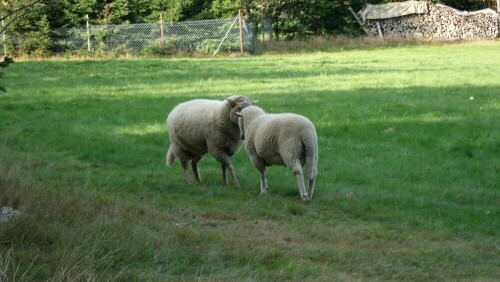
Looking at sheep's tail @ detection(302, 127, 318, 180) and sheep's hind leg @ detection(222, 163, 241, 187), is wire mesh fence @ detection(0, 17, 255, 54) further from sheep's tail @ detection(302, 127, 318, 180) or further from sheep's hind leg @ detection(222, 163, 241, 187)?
sheep's tail @ detection(302, 127, 318, 180)

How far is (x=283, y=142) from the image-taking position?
10031mm

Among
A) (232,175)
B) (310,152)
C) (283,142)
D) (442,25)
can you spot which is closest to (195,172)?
(232,175)

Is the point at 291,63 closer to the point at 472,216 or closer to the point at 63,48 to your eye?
the point at 63,48

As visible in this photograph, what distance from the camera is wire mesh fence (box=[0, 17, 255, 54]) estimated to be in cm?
4112

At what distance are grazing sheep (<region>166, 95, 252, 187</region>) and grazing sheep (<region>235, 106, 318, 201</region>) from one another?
36 cm

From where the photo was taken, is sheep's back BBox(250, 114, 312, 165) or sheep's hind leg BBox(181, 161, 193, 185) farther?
sheep's hind leg BBox(181, 161, 193, 185)

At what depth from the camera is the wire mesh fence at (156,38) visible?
41125mm

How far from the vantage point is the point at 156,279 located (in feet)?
18.2

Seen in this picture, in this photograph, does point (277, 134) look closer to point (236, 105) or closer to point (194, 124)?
point (236, 105)

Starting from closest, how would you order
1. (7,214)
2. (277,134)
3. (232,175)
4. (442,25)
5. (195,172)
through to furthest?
1. (7,214)
2. (277,134)
3. (232,175)
4. (195,172)
5. (442,25)

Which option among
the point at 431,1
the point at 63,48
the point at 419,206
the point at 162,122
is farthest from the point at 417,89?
the point at 431,1

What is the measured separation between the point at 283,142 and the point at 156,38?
33.0 meters

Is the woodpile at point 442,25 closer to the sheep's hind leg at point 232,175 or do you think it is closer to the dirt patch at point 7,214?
the sheep's hind leg at point 232,175

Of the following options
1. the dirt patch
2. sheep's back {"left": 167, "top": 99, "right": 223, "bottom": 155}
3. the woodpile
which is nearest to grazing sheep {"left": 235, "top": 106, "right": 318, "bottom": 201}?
sheep's back {"left": 167, "top": 99, "right": 223, "bottom": 155}
